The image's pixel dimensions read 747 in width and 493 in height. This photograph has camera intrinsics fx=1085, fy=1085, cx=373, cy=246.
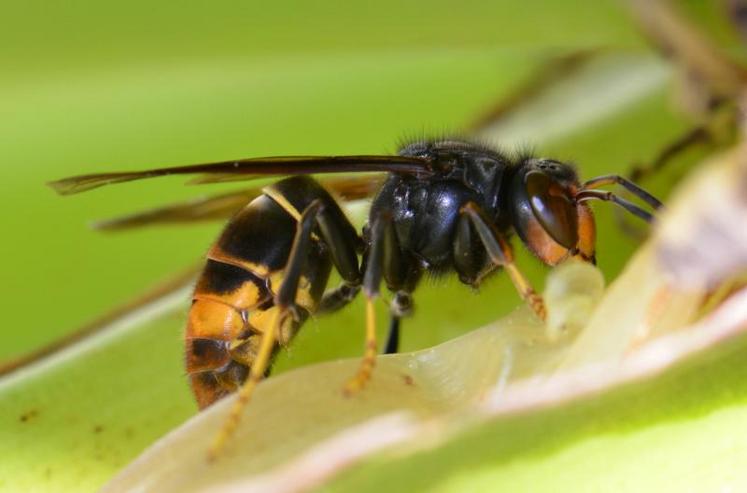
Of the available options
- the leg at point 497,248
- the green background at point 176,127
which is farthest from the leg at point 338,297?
the leg at point 497,248

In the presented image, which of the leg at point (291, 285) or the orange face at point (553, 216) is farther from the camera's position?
the orange face at point (553, 216)

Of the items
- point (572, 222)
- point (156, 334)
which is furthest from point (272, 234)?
point (572, 222)

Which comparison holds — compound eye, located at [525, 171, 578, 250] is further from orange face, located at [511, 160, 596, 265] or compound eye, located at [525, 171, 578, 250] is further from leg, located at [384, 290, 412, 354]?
leg, located at [384, 290, 412, 354]

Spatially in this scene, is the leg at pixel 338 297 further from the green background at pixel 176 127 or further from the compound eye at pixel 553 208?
the compound eye at pixel 553 208

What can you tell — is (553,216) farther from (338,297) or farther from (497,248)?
(338,297)

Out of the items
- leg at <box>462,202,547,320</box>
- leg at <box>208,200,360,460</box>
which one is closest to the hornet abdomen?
leg at <box>208,200,360,460</box>

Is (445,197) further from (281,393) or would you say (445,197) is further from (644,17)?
(281,393)

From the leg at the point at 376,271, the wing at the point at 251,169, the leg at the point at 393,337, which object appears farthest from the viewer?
the leg at the point at 393,337
